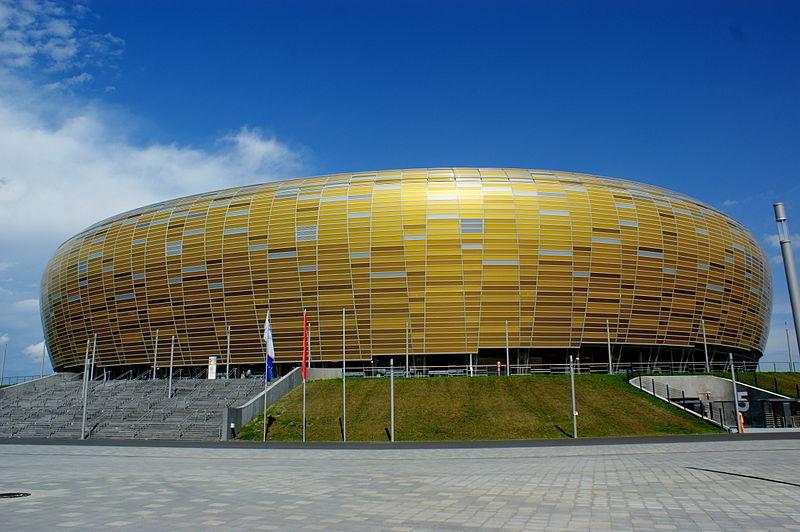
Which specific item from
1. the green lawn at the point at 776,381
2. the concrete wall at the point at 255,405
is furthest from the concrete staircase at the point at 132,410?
the green lawn at the point at 776,381

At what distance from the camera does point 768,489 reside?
1408 centimetres

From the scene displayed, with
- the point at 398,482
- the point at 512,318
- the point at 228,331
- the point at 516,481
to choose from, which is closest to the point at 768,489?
the point at 516,481

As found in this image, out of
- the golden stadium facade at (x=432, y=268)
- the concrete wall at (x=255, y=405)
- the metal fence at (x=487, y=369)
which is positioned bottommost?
the concrete wall at (x=255, y=405)

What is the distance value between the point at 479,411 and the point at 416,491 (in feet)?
88.9

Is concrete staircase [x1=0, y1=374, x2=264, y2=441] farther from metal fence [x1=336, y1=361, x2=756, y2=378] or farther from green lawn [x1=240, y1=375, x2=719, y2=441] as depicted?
metal fence [x1=336, y1=361, x2=756, y2=378]

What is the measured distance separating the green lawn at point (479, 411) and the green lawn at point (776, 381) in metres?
12.6

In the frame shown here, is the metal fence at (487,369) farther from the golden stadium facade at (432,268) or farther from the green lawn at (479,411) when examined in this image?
the green lawn at (479,411)

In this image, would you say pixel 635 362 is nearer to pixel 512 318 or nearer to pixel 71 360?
pixel 512 318

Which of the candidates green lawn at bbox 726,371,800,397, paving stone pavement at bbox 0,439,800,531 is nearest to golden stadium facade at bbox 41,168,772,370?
green lawn at bbox 726,371,800,397

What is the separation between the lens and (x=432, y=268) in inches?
2434

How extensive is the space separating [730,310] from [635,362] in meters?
13.5

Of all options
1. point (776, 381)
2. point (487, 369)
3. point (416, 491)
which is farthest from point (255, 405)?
point (776, 381)

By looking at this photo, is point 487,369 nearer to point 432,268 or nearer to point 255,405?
point 432,268

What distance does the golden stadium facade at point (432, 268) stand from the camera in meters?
62.1
